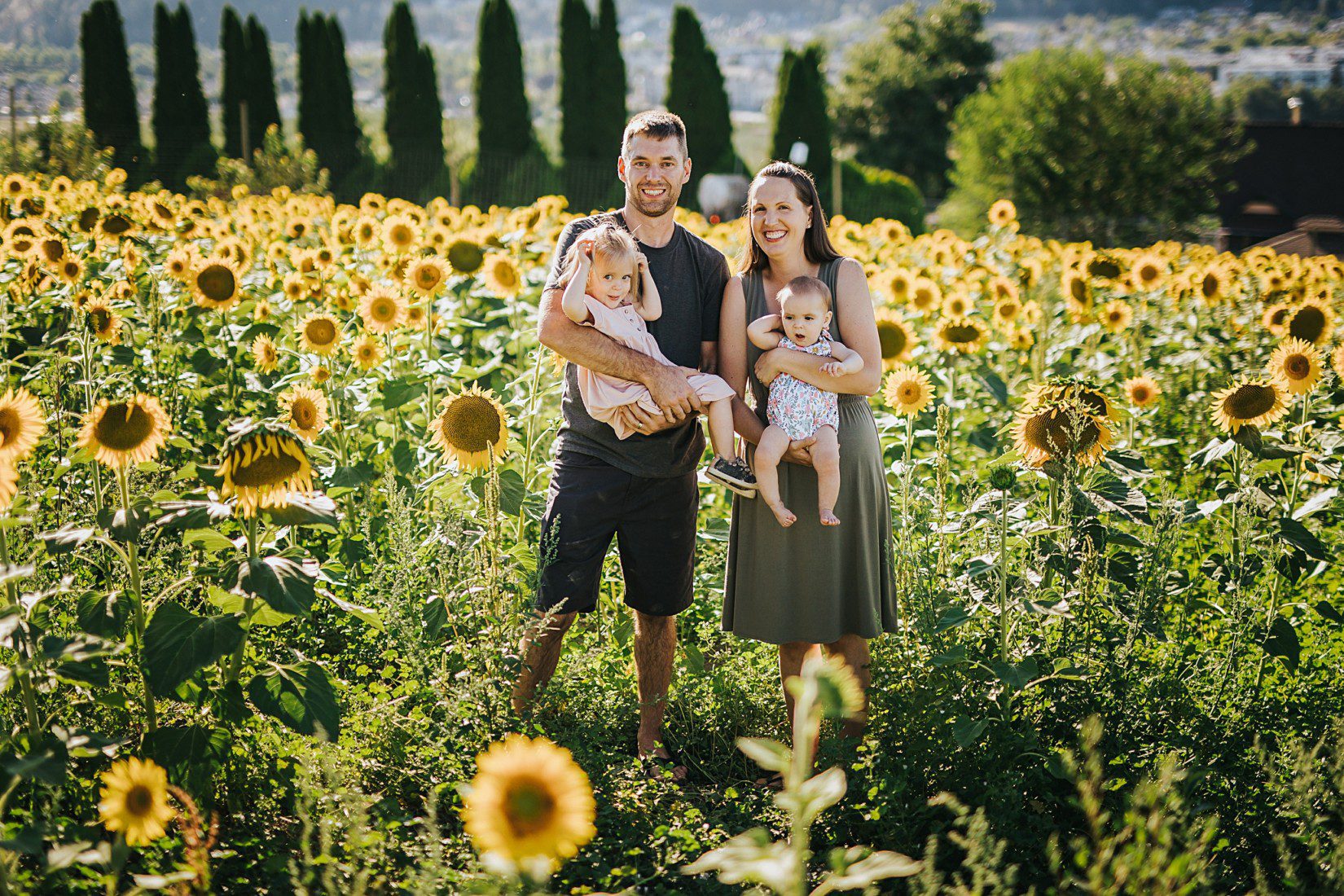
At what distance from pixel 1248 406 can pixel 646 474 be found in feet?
6.02

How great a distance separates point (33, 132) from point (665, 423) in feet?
49.2

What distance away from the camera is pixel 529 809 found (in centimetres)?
139

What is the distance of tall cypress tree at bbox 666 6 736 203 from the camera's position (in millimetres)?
26594

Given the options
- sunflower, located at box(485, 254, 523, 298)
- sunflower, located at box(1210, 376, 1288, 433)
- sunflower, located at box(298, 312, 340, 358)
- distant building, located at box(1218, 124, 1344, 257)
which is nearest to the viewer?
sunflower, located at box(1210, 376, 1288, 433)

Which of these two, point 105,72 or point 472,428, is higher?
point 105,72

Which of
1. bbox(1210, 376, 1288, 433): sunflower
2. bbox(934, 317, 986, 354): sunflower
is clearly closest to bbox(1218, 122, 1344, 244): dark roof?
bbox(934, 317, 986, 354): sunflower

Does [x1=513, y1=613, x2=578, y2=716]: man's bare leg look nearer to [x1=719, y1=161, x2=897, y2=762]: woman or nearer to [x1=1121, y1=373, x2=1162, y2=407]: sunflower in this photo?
[x1=719, y1=161, x2=897, y2=762]: woman

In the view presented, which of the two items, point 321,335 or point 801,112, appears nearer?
point 321,335

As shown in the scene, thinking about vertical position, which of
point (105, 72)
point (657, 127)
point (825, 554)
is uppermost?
point (105, 72)

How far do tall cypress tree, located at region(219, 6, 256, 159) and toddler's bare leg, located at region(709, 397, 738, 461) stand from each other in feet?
81.0

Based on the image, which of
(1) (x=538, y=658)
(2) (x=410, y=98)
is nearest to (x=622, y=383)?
(1) (x=538, y=658)

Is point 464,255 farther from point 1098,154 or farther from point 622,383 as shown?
point 1098,154

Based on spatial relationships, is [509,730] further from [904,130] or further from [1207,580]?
[904,130]

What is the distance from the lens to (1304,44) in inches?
6885
